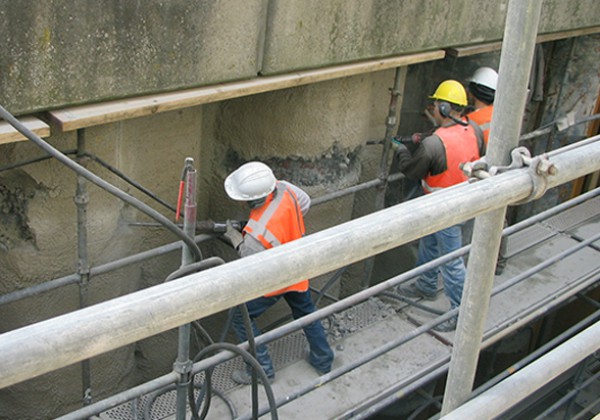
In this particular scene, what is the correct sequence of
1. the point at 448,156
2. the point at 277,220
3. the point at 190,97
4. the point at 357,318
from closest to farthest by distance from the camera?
the point at 190,97, the point at 277,220, the point at 448,156, the point at 357,318

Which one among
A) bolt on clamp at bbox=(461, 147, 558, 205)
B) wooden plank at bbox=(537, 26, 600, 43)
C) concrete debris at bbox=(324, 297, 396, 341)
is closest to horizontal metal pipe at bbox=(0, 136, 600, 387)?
bolt on clamp at bbox=(461, 147, 558, 205)

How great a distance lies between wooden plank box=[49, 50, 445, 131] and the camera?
4.26m

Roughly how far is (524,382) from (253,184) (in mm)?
2705

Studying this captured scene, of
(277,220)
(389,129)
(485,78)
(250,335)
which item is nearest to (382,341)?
(277,220)

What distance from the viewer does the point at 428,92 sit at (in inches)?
304

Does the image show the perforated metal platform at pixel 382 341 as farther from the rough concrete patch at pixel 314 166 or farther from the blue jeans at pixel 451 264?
the rough concrete patch at pixel 314 166

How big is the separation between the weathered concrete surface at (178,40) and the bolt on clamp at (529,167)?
7.58 ft

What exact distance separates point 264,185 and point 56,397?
2140mm

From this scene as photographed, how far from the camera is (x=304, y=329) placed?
5531 millimetres

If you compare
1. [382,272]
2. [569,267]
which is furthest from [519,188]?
[382,272]

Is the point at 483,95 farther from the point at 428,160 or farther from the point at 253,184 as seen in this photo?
the point at 253,184

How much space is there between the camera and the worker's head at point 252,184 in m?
5.09

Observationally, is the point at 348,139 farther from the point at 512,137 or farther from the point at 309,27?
the point at 512,137

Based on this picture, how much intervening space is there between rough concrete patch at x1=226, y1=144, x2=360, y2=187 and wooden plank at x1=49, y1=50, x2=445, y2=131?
816mm
